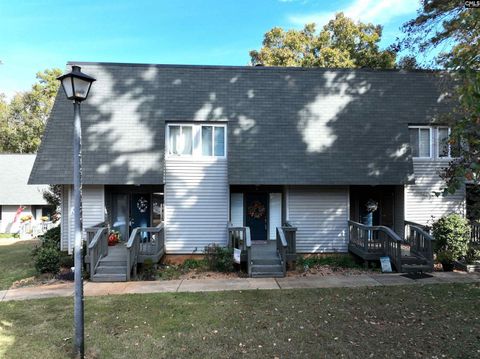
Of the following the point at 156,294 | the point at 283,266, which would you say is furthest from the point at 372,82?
the point at 156,294

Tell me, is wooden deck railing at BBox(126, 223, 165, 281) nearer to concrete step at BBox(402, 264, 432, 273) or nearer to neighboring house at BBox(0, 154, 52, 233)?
concrete step at BBox(402, 264, 432, 273)

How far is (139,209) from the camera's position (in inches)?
538

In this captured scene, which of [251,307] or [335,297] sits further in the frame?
[335,297]

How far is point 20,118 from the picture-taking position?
41.1m

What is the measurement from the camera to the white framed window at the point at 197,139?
12.8 meters

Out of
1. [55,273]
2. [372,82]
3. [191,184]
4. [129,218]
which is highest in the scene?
[372,82]

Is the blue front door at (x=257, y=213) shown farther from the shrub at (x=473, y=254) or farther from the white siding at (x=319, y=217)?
the shrub at (x=473, y=254)

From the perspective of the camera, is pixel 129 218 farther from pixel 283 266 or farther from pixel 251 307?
pixel 251 307

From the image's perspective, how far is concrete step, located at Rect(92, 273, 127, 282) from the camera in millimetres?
10297

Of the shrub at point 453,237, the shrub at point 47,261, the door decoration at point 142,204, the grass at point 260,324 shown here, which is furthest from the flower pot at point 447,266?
the shrub at point 47,261

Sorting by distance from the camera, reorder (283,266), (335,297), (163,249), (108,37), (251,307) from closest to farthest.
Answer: (251,307) < (335,297) < (283,266) < (163,249) < (108,37)

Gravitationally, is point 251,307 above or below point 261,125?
below

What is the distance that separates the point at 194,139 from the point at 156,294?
5.93 m

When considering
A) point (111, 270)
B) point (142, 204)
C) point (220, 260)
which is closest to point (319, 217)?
point (220, 260)
